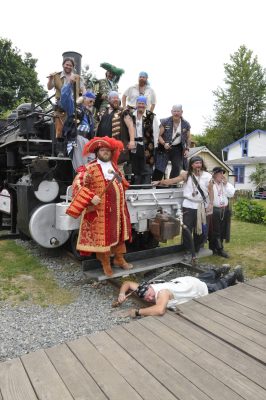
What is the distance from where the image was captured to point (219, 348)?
245 cm

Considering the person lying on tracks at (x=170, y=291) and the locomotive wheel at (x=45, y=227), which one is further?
the locomotive wheel at (x=45, y=227)

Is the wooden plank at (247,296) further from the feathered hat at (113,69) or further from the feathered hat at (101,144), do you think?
the feathered hat at (113,69)

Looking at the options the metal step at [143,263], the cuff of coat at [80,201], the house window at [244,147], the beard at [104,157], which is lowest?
the metal step at [143,263]

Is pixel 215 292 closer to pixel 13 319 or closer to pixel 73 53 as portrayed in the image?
pixel 13 319

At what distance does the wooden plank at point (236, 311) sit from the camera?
2834mm

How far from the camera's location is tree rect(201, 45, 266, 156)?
4159 cm

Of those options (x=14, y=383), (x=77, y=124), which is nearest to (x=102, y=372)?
(x=14, y=383)

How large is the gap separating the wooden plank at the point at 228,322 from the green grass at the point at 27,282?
1.48m

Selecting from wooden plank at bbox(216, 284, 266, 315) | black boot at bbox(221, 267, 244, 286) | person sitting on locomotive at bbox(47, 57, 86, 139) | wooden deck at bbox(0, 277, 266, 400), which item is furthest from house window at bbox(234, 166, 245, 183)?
wooden deck at bbox(0, 277, 266, 400)

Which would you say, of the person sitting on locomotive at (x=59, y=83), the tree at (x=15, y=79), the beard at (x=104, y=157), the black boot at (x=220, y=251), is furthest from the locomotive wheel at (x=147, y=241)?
the tree at (x=15, y=79)

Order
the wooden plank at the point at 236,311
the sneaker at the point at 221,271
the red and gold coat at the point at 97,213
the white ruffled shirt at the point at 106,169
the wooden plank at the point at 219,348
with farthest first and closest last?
the sneaker at the point at 221,271, the white ruffled shirt at the point at 106,169, the red and gold coat at the point at 97,213, the wooden plank at the point at 236,311, the wooden plank at the point at 219,348

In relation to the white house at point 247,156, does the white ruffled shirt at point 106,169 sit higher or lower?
lower

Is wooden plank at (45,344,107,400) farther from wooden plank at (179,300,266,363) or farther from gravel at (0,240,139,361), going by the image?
wooden plank at (179,300,266,363)

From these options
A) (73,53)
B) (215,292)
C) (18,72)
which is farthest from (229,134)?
(215,292)
